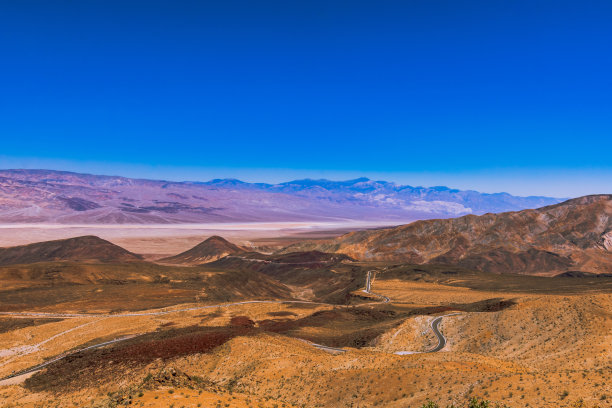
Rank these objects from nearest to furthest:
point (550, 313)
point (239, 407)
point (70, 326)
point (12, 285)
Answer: point (239, 407)
point (550, 313)
point (70, 326)
point (12, 285)

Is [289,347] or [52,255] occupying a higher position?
[289,347]

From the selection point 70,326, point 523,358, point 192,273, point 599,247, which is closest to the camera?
point 523,358

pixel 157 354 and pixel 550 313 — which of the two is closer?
pixel 157 354

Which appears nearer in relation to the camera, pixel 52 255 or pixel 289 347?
pixel 289 347

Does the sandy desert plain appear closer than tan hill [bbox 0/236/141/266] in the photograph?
Yes

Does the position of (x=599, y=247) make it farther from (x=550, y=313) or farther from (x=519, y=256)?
(x=550, y=313)

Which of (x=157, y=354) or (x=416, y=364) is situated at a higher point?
(x=416, y=364)

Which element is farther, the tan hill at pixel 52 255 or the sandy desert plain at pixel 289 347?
the tan hill at pixel 52 255

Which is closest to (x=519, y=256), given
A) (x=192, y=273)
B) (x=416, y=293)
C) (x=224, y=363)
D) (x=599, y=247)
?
(x=599, y=247)
